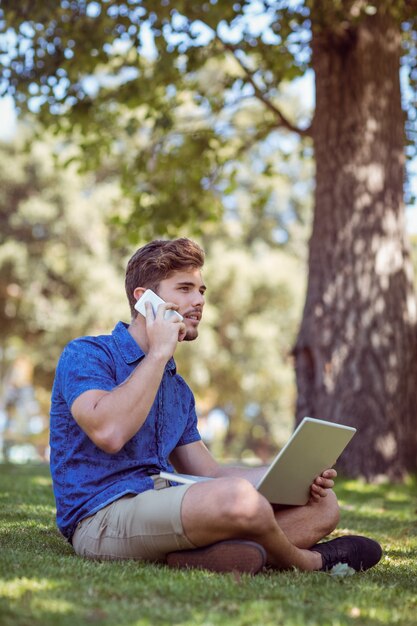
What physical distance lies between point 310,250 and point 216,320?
59.8 feet

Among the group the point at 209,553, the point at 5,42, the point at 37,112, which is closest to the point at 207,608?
the point at 209,553

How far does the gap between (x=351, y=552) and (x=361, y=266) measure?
5857 millimetres

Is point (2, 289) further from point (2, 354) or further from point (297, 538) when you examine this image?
point (297, 538)

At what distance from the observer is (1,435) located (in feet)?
122

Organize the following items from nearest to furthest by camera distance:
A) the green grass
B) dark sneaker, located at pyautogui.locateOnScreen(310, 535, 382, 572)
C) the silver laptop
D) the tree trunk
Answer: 1. the green grass
2. the silver laptop
3. dark sneaker, located at pyautogui.locateOnScreen(310, 535, 382, 572)
4. the tree trunk

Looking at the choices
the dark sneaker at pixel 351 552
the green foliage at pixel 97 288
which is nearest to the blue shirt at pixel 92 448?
the dark sneaker at pixel 351 552

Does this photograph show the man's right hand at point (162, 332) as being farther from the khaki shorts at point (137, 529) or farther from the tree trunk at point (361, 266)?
the tree trunk at point (361, 266)

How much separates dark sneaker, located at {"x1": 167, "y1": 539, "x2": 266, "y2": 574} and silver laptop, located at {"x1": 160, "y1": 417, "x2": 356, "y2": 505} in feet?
1.01

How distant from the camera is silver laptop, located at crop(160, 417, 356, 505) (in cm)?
395

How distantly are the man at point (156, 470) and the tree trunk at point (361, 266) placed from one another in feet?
16.2

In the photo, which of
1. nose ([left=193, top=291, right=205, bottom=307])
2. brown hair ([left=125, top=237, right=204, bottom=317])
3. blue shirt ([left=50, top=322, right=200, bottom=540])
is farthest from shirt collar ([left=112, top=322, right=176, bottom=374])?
nose ([left=193, top=291, right=205, bottom=307])

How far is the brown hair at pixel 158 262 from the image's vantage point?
445 cm

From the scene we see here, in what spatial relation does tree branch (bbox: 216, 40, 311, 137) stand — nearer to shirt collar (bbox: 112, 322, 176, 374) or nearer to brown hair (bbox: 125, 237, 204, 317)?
brown hair (bbox: 125, 237, 204, 317)

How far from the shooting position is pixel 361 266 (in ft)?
32.3
